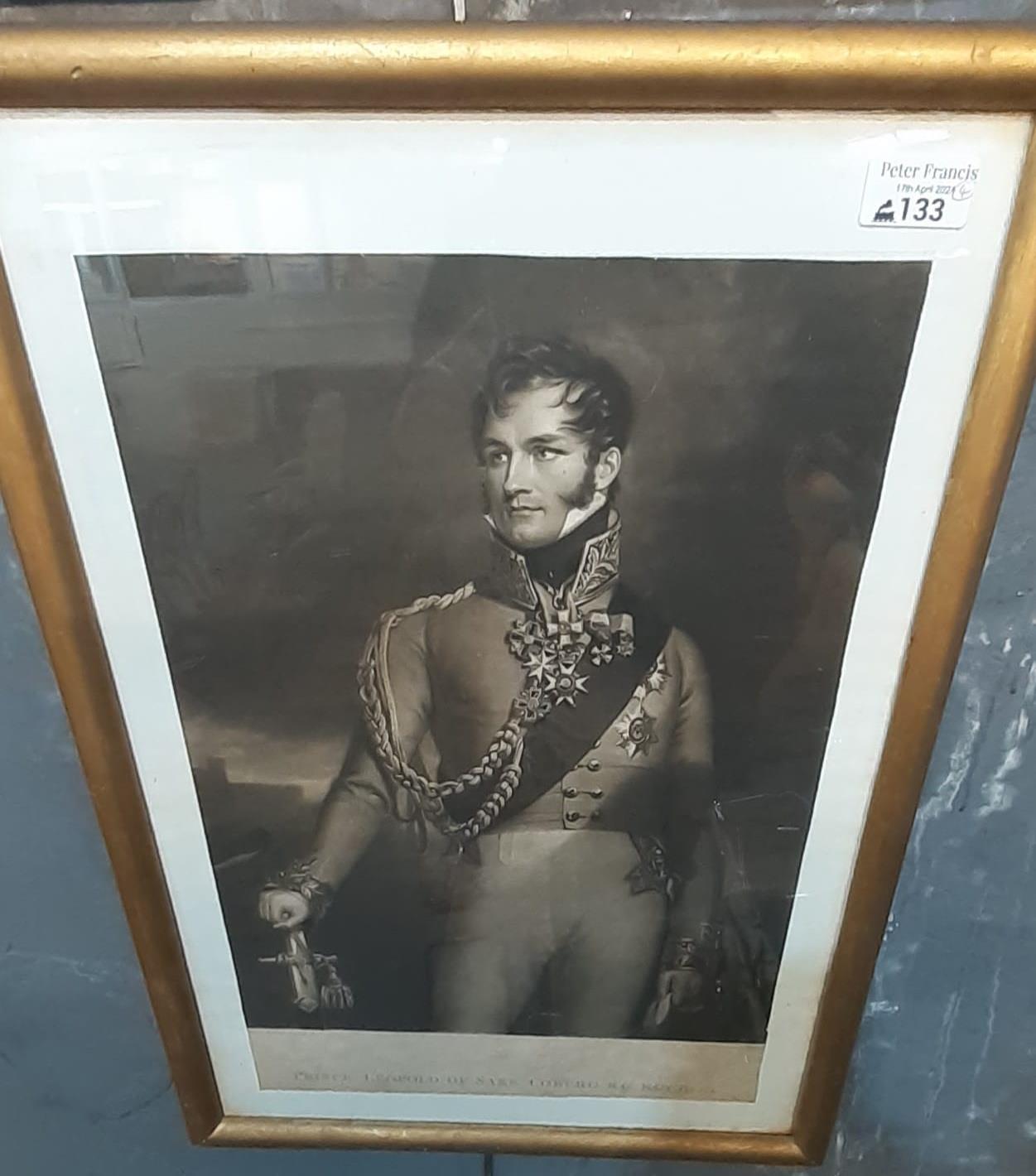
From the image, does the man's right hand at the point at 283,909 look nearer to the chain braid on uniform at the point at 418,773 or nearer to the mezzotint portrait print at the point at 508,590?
the mezzotint portrait print at the point at 508,590

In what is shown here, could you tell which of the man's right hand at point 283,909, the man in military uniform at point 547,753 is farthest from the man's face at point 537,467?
the man's right hand at point 283,909

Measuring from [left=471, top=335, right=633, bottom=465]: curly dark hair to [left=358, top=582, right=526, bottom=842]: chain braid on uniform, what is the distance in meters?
0.09

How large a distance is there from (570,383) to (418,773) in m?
0.23

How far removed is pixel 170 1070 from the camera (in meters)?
0.70

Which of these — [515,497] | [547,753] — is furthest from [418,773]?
[515,497]

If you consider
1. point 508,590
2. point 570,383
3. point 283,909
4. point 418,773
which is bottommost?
point 283,909

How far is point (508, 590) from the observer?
0.52 m

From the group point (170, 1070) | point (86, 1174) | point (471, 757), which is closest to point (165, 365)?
point (471, 757)

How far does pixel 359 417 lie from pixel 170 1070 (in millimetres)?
480

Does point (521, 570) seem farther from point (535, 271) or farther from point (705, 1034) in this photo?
point (705, 1034)

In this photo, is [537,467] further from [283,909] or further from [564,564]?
[283,909]

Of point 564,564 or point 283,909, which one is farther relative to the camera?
point 283,909

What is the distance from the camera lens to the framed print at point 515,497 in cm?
42

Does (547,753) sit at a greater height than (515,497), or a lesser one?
lesser
